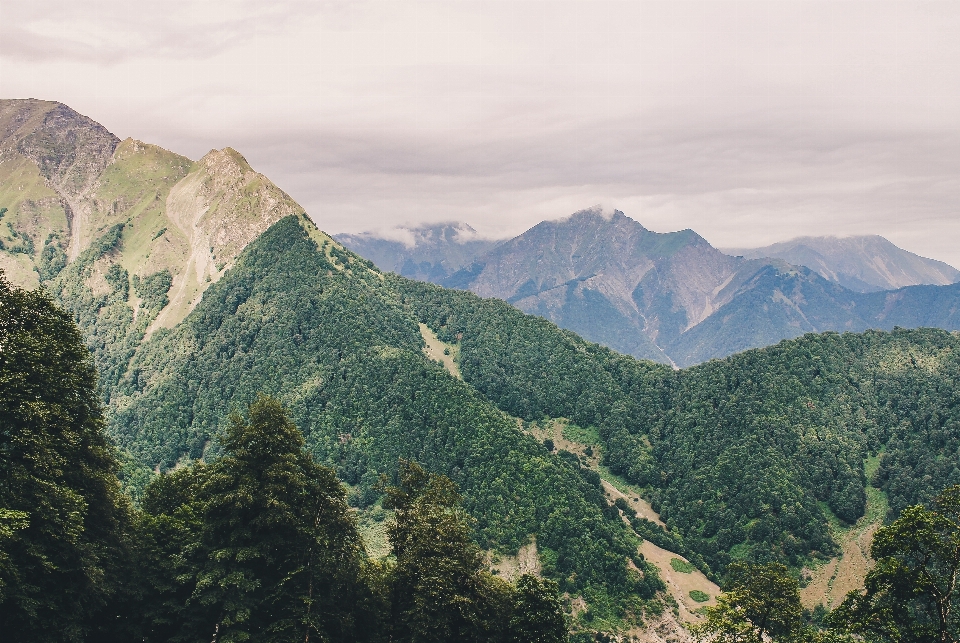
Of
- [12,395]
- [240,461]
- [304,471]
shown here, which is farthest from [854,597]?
[12,395]

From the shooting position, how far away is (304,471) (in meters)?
67.5

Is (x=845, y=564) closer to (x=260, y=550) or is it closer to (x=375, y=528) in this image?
(x=375, y=528)

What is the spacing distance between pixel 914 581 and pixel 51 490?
7004cm

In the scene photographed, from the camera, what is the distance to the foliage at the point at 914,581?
161 ft

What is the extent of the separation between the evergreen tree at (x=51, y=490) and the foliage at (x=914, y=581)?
63.8 meters

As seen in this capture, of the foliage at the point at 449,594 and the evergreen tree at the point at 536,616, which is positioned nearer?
the foliage at the point at 449,594

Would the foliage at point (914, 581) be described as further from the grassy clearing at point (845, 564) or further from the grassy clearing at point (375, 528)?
the grassy clearing at point (375, 528)

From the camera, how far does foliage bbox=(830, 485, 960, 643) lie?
161 feet

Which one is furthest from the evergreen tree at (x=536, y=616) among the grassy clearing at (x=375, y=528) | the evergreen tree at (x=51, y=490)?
the grassy clearing at (x=375, y=528)

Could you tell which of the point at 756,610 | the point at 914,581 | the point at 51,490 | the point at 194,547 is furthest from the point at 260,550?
the point at 914,581

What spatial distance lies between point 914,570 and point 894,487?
162226mm

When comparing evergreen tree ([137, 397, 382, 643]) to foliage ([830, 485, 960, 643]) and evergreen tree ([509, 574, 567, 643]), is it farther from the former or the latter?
foliage ([830, 485, 960, 643])

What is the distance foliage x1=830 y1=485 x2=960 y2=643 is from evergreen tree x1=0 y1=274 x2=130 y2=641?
63.8 meters

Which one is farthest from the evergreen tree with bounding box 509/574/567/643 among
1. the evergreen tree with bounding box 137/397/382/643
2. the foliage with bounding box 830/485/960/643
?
the foliage with bounding box 830/485/960/643
